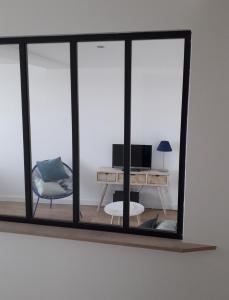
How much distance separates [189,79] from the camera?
5.71ft

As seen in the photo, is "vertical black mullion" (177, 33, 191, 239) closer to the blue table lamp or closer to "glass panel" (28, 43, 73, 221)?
the blue table lamp

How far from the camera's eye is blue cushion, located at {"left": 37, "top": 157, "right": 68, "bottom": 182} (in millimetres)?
4840

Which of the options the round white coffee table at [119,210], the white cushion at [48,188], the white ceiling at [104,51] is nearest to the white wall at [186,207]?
the white ceiling at [104,51]

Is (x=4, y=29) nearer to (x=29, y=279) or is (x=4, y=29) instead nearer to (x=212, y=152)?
(x=212, y=152)

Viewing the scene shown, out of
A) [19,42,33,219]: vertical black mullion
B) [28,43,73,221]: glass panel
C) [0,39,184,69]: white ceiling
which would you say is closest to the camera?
[19,42,33,219]: vertical black mullion

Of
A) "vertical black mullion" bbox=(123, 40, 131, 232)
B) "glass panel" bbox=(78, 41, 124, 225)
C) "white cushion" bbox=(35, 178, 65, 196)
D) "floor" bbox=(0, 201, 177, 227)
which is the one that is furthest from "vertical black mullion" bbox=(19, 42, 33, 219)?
"glass panel" bbox=(78, 41, 124, 225)

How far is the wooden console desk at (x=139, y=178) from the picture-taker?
4.86 meters

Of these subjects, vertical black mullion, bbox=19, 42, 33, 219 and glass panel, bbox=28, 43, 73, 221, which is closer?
vertical black mullion, bbox=19, 42, 33, 219

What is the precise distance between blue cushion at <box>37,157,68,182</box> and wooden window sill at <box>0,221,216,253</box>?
2.66 meters

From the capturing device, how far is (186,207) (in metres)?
1.85

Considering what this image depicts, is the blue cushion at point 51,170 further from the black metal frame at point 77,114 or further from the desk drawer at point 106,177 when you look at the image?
the black metal frame at point 77,114

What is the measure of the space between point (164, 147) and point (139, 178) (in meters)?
0.65

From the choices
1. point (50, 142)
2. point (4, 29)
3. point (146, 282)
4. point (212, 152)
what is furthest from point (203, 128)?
point (50, 142)

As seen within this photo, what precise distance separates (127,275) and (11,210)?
3.46m
